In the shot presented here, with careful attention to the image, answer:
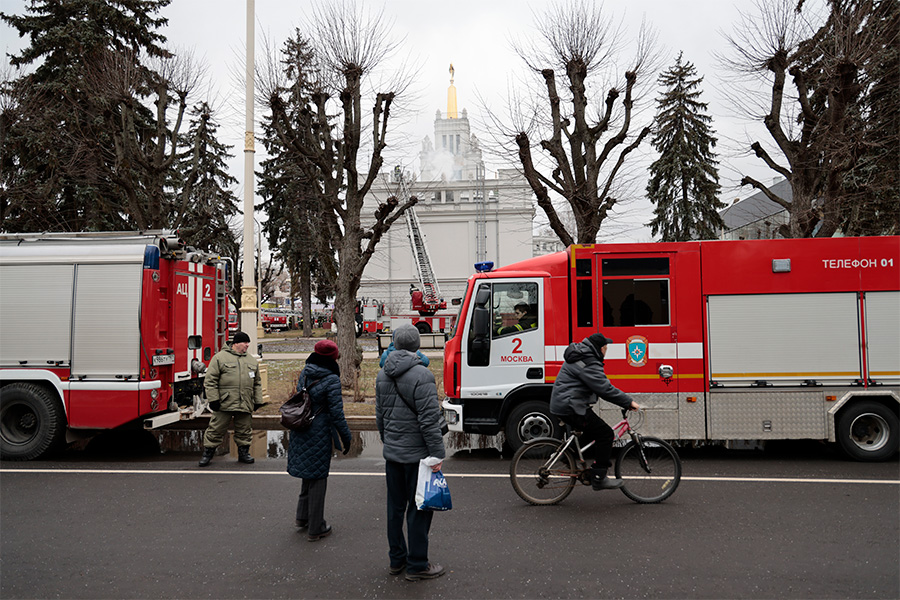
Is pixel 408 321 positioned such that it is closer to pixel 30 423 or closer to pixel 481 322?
pixel 481 322

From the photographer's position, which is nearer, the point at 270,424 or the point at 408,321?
the point at 270,424

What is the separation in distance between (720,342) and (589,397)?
3.10 m

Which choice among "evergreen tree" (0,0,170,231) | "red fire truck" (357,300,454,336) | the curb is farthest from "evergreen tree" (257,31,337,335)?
the curb

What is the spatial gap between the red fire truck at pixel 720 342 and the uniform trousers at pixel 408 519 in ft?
12.6

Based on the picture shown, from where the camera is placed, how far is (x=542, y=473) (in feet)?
19.6

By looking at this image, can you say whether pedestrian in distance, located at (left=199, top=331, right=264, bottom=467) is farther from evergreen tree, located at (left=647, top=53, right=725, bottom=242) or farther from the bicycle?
evergreen tree, located at (left=647, top=53, right=725, bottom=242)

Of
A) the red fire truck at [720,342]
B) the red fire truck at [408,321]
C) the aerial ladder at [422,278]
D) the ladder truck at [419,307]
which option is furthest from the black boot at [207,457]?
the aerial ladder at [422,278]

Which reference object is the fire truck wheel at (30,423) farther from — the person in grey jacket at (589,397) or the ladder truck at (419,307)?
the ladder truck at (419,307)

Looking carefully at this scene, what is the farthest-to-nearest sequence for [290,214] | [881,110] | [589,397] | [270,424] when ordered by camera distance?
[290,214] < [881,110] < [270,424] < [589,397]

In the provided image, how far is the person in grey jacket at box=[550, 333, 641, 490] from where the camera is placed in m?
5.74

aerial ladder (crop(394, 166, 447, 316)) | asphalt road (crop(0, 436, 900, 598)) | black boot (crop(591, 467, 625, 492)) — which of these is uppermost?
aerial ladder (crop(394, 166, 447, 316))

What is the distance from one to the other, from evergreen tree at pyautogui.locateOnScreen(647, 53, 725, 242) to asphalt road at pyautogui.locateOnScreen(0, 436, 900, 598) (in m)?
29.9

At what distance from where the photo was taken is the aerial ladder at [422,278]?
33.8m

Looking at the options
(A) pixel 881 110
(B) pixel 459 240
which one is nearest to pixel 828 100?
(A) pixel 881 110
